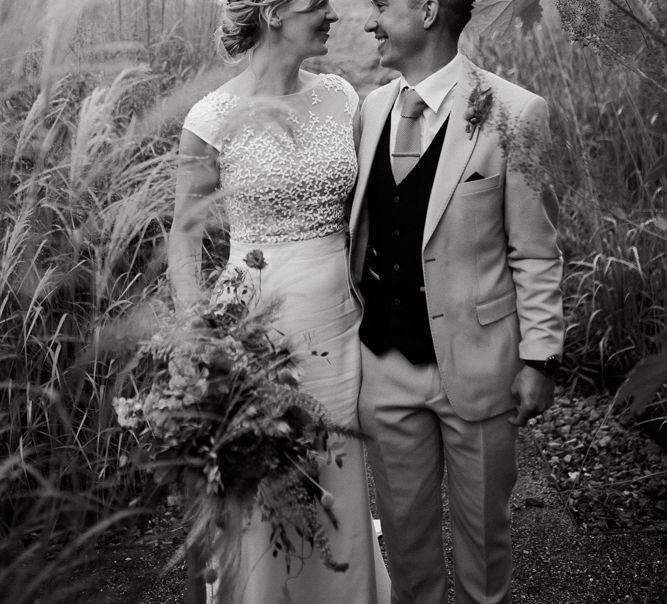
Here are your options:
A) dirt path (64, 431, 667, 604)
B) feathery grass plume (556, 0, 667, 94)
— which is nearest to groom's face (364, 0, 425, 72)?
feathery grass plume (556, 0, 667, 94)

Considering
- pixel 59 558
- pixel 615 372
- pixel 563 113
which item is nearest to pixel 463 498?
pixel 59 558

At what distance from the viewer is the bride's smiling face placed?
2594 mm

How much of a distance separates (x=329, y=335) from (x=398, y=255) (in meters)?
0.33

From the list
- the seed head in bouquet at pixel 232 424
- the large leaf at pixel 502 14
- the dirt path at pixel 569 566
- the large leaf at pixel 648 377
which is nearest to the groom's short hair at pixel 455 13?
the large leaf at pixel 502 14

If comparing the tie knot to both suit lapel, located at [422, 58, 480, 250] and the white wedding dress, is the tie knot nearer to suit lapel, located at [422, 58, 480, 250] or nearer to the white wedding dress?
suit lapel, located at [422, 58, 480, 250]

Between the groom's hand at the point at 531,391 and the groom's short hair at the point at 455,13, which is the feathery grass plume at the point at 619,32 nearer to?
the groom's short hair at the point at 455,13

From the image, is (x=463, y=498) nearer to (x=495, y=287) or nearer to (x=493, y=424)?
(x=493, y=424)

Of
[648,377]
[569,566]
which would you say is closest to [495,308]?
[648,377]

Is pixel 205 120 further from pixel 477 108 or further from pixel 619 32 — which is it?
pixel 619 32

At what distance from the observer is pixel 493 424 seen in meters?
2.52

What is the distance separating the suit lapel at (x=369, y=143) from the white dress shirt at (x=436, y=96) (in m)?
0.08

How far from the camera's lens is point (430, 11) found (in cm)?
240

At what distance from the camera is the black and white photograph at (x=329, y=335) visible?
1474 mm

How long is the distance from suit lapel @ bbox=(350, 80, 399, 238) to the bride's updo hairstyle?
0.37 metres
